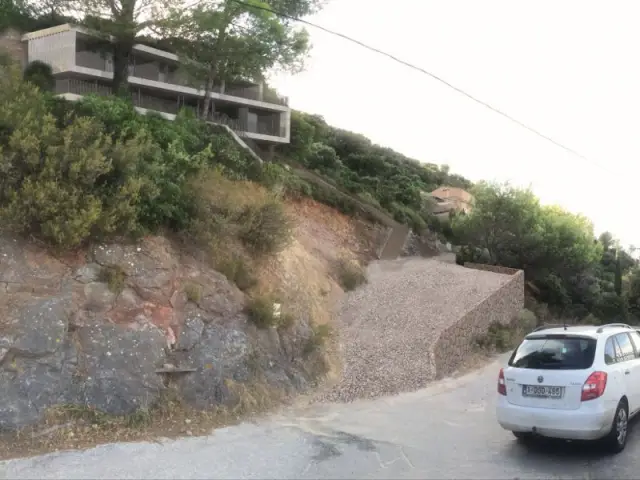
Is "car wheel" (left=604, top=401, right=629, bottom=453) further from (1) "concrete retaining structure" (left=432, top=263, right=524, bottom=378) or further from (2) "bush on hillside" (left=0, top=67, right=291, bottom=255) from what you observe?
(2) "bush on hillside" (left=0, top=67, right=291, bottom=255)

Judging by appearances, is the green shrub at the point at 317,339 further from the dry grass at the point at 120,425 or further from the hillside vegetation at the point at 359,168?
the hillside vegetation at the point at 359,168

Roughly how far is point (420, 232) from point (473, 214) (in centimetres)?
263

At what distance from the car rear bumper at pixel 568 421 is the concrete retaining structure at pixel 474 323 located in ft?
17.1

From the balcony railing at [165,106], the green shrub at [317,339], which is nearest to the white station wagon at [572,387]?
the green shrub at [317,339]

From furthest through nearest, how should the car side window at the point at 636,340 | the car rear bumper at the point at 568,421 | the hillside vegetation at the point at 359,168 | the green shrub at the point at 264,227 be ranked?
the hillside vegetation at the point at 359,168, the green shrub at the point at 264,227, the car side window at the point at 636,340, the car rear bumper at the point at 568,421

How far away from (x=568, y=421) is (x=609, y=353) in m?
1.19

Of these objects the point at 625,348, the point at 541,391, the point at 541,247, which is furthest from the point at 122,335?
the point at 541,247

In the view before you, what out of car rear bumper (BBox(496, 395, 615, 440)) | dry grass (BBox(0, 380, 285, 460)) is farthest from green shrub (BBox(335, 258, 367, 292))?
car rear bumper (BBox(496, 395, 615, 440))

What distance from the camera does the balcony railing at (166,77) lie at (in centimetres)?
2278

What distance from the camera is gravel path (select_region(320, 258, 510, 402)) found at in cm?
1150

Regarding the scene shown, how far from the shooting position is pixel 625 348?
7902 mm

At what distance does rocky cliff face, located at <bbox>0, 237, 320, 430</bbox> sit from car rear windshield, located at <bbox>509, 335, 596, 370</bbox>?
14.9 ft

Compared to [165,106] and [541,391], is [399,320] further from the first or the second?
[165,106]

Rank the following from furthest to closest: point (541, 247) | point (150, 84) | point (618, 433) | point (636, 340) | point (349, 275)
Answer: point (541, 247)
point (150, 84)
point (349, 275)
point (636, 340)
point (618, 433)
